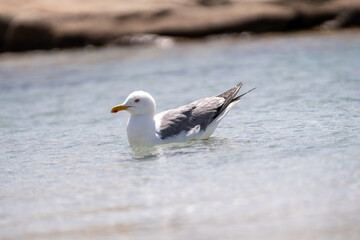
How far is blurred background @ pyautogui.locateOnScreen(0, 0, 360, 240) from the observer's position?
17.2 feet

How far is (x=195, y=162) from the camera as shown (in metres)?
6.92

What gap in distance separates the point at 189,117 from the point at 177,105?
9.70 feet

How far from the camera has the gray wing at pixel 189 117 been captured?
795 centimetres

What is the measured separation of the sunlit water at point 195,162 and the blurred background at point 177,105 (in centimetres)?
2

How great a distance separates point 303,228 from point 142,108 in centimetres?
368

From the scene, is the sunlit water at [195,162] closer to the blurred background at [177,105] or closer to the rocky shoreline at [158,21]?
the blurred background at [177,105]

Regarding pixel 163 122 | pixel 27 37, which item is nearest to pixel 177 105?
pixel 163 122

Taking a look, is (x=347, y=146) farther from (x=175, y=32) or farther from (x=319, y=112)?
(x=175, y=32)

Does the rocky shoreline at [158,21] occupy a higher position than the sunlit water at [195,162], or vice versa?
the rocky shoreline at [158,21]

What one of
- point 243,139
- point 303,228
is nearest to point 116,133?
point 243,139

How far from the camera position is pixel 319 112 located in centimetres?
903

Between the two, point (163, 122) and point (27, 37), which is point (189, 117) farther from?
point (27, 37)

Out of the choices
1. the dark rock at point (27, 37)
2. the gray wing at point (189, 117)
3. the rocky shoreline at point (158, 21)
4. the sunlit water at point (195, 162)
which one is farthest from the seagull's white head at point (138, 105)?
the dark rock at point (27, 37)

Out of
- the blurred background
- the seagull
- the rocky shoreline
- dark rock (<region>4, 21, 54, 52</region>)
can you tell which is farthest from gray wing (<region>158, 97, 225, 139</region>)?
dark rock (<region>4, 21, 54, 52</region>)
